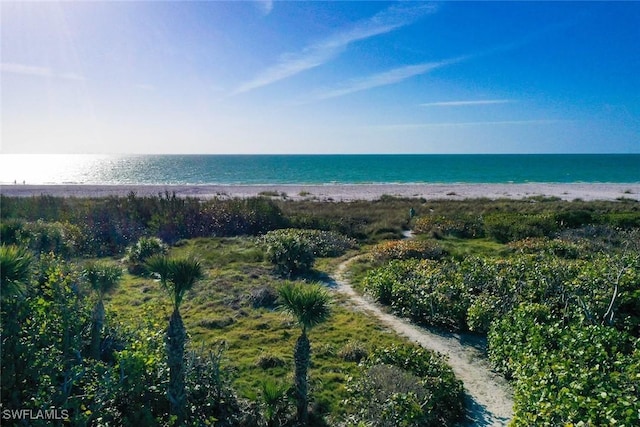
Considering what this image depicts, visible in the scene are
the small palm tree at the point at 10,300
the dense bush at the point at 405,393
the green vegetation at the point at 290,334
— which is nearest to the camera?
the small palm tree at the point at 10,300

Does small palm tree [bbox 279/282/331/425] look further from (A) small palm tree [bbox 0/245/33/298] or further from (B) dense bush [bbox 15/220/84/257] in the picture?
(B) dense bush [bbox 15/220/84/257]

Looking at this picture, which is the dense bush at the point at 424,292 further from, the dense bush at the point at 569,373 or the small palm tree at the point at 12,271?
the small palm tree at the point at 12,271

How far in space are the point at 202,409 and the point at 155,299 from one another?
24.7ft

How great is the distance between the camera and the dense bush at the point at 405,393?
6840 millimetres

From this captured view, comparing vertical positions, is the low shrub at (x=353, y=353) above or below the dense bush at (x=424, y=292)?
below

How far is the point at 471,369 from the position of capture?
32.2 ft

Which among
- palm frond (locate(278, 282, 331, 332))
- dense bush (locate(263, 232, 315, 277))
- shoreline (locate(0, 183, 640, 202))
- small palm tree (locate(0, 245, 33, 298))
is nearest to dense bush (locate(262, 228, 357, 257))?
dense bush (locate(263, 232, 315, 277))

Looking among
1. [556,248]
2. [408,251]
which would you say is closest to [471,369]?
[408,251]

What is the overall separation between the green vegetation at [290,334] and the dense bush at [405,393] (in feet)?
0.11

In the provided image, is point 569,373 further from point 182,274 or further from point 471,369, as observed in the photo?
point 182,274

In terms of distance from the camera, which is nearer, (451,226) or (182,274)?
(182,274)

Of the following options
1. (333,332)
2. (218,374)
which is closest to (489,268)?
(333,332)

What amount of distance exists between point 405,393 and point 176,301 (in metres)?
4.28

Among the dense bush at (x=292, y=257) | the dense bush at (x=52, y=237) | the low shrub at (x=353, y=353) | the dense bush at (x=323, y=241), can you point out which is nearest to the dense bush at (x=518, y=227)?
the dense bush at (x=323, y=241)
